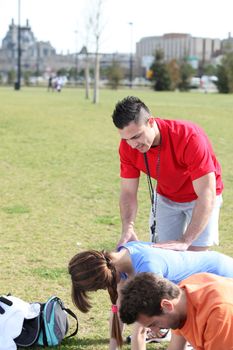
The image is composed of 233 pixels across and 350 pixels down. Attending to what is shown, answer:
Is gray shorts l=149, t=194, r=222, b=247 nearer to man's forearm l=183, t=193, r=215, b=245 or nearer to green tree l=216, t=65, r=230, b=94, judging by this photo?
man's forearm l=183, t=193, r=215, b=245

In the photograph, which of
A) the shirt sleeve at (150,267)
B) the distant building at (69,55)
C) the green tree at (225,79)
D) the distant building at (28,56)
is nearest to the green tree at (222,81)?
the green tree at (225,79)

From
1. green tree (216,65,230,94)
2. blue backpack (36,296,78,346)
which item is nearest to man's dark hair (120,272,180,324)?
blue backpack (36,296,78,346)

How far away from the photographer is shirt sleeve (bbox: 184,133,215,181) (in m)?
3.58

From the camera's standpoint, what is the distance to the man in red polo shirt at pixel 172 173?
11.3 feet

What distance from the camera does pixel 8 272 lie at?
5.26 metres

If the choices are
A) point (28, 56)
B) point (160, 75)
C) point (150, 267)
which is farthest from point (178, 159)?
point (28, 56)

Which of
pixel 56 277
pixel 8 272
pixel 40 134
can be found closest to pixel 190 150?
pixel 56 277

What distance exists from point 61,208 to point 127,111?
439 cm

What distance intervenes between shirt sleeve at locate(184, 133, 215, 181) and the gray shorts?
1.26 feet

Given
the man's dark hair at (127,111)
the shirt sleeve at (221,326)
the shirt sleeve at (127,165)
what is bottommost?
the shirt sleeve at (221,326)

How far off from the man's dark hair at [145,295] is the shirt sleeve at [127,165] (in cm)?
138

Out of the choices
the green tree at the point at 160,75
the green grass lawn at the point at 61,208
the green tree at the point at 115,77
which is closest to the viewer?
the green grass lawn at the point at 61,208

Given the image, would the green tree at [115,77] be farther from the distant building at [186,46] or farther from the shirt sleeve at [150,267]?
the distant building at [186,46]

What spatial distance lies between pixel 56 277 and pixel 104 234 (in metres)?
1.42
